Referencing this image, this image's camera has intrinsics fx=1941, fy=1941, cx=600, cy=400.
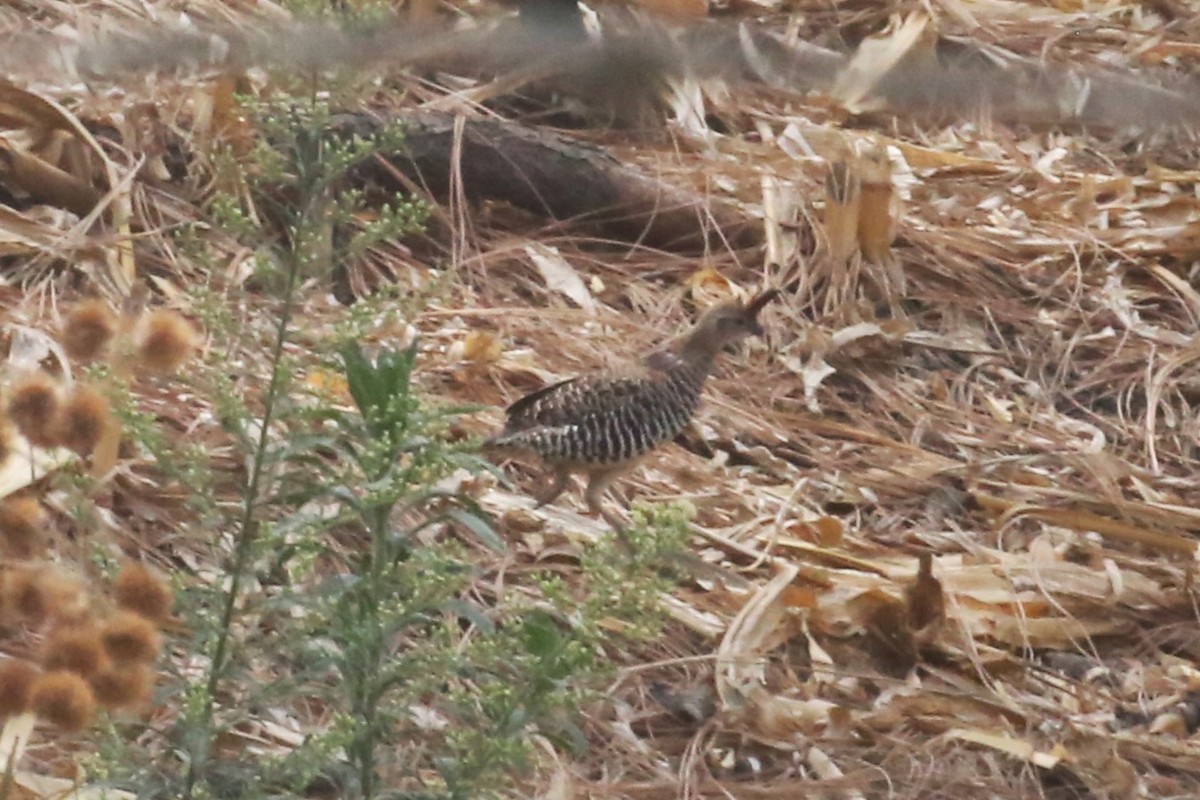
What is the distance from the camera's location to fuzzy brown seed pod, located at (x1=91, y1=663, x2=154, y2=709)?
1245 mm

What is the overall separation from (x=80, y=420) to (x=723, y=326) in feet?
6.30

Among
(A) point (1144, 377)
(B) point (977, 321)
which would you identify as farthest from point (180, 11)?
(A) point (1144, 377)

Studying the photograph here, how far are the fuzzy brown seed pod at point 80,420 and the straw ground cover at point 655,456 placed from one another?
0.05 ft

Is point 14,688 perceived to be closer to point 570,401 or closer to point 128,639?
point 128,639

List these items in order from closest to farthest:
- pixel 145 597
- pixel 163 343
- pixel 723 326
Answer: pixel 145 597, pixel 163 343, pixel 723 326

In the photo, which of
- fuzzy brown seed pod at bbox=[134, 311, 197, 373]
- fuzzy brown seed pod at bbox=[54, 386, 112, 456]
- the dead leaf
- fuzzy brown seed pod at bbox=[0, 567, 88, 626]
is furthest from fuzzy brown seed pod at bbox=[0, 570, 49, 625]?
the dead leaf

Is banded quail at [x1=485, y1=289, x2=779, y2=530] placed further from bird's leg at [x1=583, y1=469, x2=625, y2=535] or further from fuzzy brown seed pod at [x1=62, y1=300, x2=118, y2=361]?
fuzzy brown seed pod at [x1=62, y1=300, x2=118, y2=361]

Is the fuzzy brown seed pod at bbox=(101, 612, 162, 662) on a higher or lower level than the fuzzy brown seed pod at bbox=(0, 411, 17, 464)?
lower

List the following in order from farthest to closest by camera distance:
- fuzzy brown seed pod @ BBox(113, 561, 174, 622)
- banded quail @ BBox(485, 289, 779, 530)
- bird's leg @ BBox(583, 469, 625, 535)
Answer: bird's leg @ BBox(583, 469, 625, 535), banded quail @ BBox(485, 289, 779, 530), fuzzy brown seed pod @ BBox(113, 561, 174, 622)

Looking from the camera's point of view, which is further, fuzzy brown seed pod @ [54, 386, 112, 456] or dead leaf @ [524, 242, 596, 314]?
dead leaf @ [524, 242, 596, 314]

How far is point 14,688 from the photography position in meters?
1.22

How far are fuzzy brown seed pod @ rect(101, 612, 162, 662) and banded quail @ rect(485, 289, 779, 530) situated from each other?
1572mm

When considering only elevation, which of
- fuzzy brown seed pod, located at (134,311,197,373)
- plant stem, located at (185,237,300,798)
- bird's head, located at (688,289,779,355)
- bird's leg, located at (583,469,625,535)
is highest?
fuzzy brown seed pod, located at (134,311,197,373)

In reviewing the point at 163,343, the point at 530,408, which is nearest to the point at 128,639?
the point at 163,343
